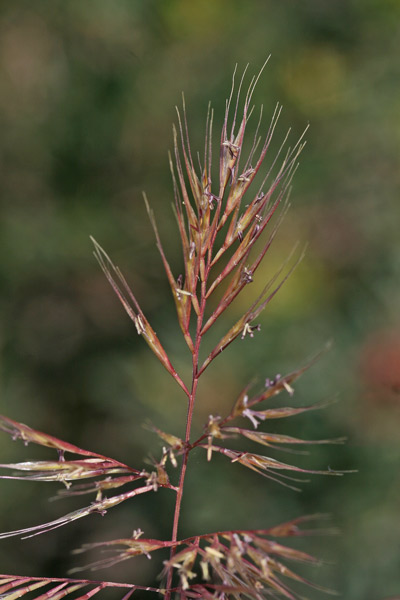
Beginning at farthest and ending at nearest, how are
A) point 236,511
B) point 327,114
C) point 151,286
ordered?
1. point 151,286
2. point 327,114
3. point 236,511

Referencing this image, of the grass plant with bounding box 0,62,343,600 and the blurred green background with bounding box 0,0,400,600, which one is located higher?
the blurred green background with bounding box 0,0,400,600

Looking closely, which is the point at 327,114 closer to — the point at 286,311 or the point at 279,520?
the point at 286,311

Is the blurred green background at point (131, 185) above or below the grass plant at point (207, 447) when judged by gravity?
above

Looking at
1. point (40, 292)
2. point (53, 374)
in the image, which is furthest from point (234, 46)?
point (53, 374)

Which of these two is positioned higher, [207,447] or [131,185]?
[131,185]

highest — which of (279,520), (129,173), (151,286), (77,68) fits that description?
(77,68)

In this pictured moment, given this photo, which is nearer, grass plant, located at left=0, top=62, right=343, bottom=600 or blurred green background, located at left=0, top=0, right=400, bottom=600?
grass plant, located at left=0, top=62, right=343, bottom=600

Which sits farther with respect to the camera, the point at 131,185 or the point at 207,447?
the point at 131,185

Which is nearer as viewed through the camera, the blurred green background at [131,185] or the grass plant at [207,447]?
the grass plant at [207,447]
